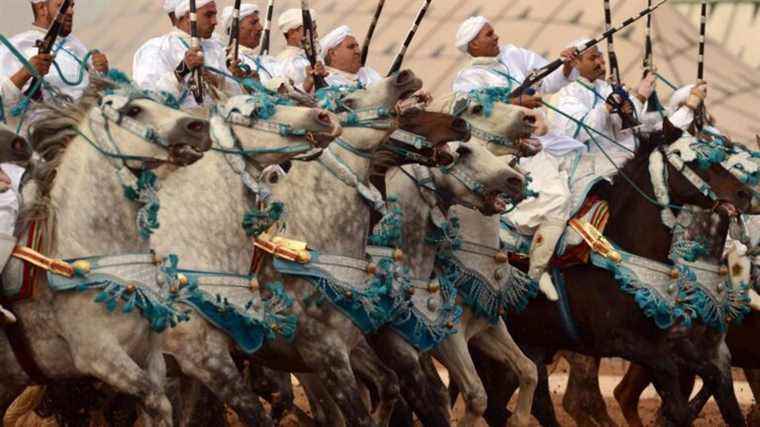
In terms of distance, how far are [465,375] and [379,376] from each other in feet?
2.05

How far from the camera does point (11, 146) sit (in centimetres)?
930

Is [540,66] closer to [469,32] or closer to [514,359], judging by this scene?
[469,32]

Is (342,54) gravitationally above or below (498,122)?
below

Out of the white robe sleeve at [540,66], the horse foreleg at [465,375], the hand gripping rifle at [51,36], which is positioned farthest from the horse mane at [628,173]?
the hand gripping rifle at [51,36]

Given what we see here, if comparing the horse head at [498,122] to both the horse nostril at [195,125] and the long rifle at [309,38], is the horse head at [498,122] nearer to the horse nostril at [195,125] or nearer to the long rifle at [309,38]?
the long rifle at [309,38]

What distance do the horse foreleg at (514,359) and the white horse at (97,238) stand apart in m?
3.72

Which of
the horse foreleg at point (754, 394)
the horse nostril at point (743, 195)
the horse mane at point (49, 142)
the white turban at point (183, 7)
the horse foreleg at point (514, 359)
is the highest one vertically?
the horse mane at point (49, 142)

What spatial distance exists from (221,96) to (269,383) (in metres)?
2.74

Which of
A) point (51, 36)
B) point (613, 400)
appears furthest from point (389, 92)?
point (613, 400)

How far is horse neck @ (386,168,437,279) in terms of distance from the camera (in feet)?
40.8

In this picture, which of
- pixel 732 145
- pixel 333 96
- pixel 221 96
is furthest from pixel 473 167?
pixel 732 145

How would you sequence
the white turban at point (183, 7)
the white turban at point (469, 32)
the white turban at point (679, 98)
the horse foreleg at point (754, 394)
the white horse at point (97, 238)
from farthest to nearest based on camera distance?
the white turban at point (679, 98) → the horse foreleg at point (754, 394) → the white turban at point (469, 32) → the white turban at point (183, 7) → the white horse at point (97, 238)

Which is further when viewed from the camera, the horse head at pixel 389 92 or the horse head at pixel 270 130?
the horse head at pixel 389 92

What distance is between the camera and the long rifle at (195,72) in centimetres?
1201
